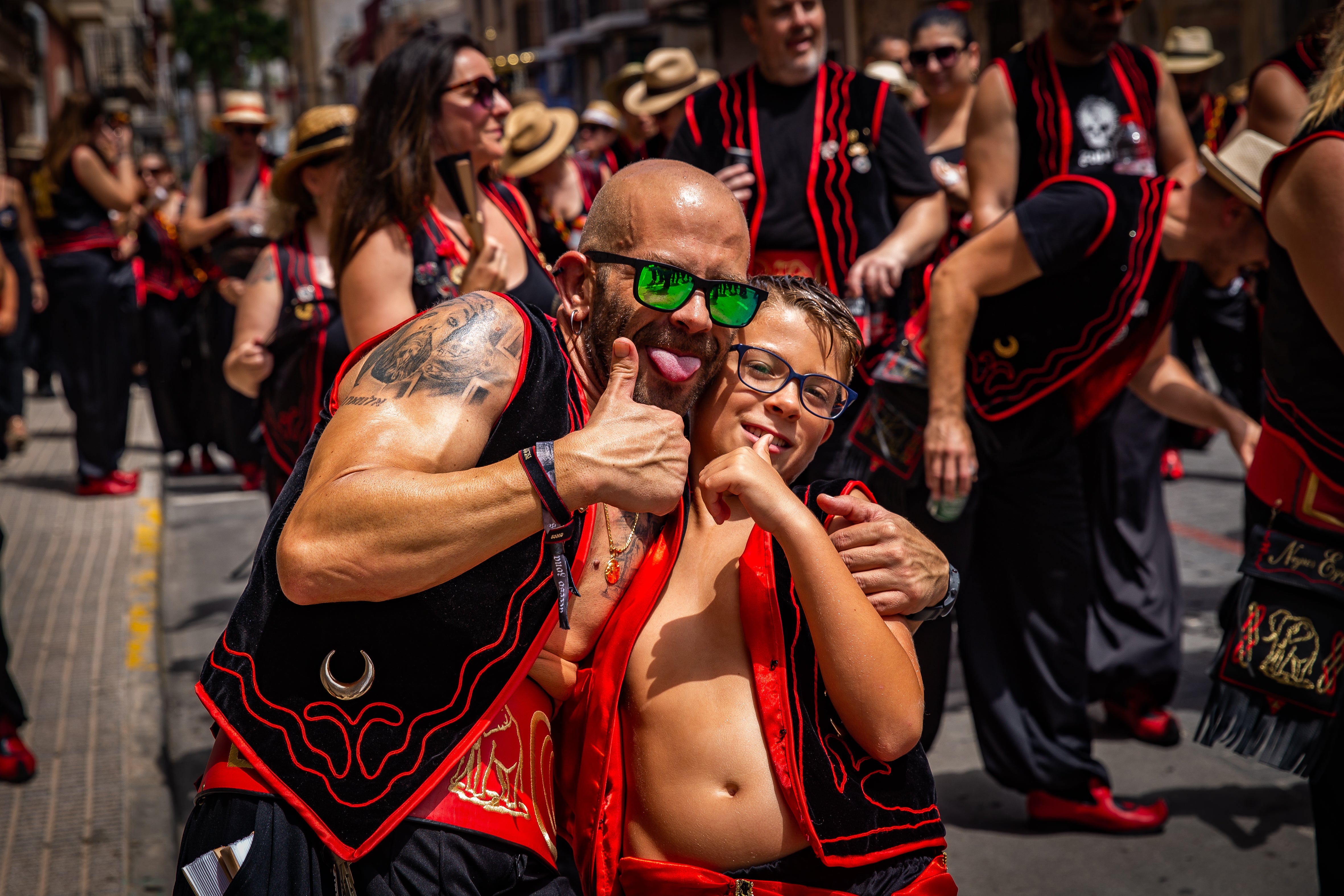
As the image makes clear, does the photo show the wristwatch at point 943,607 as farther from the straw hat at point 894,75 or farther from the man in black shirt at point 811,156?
the straw hat at point 894,75

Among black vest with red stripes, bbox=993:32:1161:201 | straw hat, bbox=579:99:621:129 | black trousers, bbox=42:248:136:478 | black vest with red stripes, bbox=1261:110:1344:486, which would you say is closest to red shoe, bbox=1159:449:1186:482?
black vest with red stripes, bbox=993:32:1161:201

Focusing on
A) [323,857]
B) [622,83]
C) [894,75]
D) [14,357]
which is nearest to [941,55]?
[894,75]

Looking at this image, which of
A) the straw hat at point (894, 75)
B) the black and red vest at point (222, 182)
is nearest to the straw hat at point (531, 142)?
the black and red vest at point (222, 182)

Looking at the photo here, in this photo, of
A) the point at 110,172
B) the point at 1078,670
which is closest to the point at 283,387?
the point at 1078,670

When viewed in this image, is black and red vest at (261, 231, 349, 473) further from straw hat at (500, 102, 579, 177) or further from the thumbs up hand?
straw hat at (500, 102, 579, 177)

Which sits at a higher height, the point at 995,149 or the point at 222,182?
the point at 995,149

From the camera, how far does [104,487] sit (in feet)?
27.9

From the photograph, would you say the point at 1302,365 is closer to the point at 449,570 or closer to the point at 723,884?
the point at 723,884

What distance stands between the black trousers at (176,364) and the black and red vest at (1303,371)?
25.1 ft

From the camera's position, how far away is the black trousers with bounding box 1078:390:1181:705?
427 centimetres

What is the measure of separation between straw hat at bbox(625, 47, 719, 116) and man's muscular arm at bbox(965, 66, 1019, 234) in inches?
151

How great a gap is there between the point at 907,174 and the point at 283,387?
2121 mm

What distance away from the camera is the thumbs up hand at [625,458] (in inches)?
64.9

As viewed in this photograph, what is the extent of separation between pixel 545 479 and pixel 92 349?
7.68 meters
